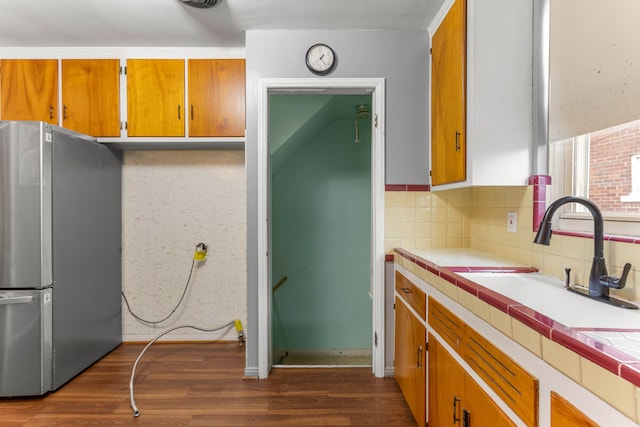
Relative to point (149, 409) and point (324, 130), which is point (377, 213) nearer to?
point (324, 130)

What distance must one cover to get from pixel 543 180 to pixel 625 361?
47.2 inches

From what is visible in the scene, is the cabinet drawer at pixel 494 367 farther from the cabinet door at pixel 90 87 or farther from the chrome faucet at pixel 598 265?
the cabinet door at pixel 90 87

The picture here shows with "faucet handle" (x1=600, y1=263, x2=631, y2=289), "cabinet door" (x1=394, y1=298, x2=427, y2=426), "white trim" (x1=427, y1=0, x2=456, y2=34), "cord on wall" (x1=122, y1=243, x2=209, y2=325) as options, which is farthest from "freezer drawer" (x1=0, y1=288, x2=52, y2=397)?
"white trim" (x1=427, y1=0, x2=456, y2=34)

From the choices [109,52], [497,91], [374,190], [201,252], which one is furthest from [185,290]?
[497,91]

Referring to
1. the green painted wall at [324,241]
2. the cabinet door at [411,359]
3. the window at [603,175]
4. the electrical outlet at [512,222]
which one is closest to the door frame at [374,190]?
the cabinet door at [411,359]

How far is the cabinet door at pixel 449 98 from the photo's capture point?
180 cm

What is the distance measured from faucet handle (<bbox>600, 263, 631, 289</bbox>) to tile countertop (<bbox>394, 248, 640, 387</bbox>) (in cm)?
7

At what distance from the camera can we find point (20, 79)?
2.56 m

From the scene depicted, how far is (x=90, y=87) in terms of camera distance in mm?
2574

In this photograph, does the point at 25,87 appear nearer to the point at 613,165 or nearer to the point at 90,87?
the point at 90,87

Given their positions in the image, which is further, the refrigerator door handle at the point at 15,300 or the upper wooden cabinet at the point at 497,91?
the refrigerator door handle at the point at 15,300

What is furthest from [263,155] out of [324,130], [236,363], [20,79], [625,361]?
[625,361]

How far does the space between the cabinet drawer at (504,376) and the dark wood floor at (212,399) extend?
986mm

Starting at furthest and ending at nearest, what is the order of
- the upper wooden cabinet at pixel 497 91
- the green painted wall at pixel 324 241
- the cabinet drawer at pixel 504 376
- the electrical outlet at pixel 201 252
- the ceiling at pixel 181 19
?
the green painted wall at pixel 324 241, the electrical outlet at pixel 201 252, the ceiling at pixel 181 19, the upper wooden cabinet at pixel 497 91, the cabinet drawer at pixel 504 376
